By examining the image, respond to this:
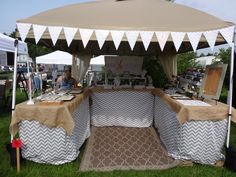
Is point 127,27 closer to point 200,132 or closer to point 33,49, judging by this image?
point 200,132

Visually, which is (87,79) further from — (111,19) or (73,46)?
(111,19)

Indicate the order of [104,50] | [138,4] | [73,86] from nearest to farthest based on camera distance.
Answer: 1. [138,4]
2. [73,86]
3. [104,50]

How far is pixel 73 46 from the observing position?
6.29 meters

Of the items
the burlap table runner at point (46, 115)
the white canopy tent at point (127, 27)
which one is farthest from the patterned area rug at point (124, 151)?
the white canopy tent at point (127, 27)

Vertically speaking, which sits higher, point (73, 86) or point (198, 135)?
point (73, 86)

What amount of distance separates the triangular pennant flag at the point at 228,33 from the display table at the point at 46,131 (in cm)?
216

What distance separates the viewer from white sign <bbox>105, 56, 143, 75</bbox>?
21.0 ft

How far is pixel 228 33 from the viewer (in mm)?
3688

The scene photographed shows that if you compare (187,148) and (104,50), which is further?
(104,50)

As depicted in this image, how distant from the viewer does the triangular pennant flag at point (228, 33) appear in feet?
12.1

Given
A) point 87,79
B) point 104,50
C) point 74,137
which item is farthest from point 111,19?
point 87,79

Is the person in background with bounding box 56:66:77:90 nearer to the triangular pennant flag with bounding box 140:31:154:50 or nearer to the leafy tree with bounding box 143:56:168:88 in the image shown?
the leafy tree with bounding box 143:56:168:88

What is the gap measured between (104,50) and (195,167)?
3710mm

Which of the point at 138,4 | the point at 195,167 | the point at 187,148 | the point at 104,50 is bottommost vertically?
the point at 195,167
